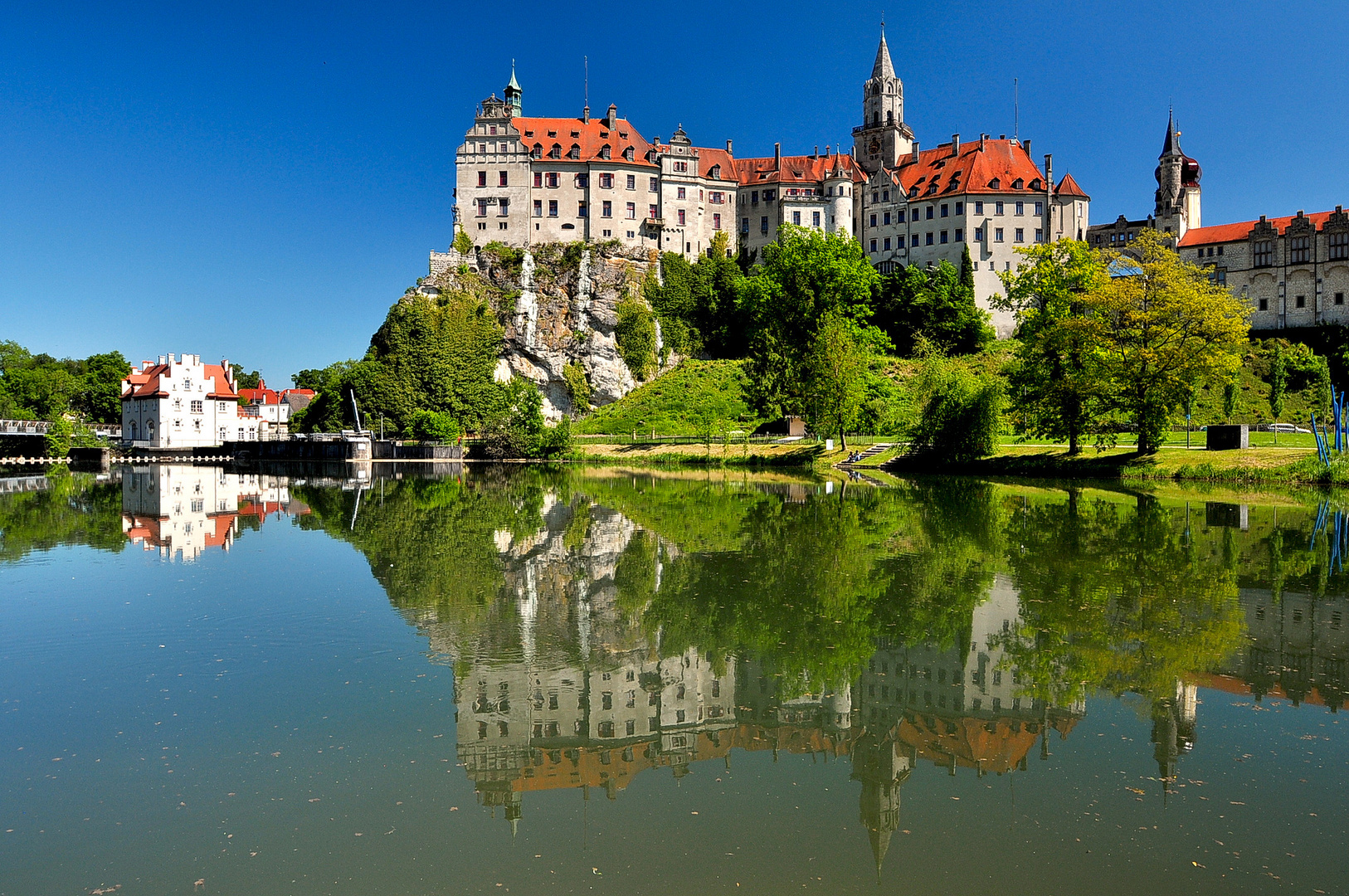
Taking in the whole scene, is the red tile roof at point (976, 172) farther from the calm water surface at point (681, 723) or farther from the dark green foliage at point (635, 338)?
the calm water surface at point (681, 723)

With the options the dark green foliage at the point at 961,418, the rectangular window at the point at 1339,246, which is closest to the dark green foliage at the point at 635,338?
the dark green foliage at the point at 961,418

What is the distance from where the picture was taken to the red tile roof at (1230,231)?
262 feet

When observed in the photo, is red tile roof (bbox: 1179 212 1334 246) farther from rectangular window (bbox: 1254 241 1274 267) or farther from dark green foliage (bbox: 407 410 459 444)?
dark green foliage (bbox: 407 410 459 444)

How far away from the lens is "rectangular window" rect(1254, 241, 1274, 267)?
3162 inches

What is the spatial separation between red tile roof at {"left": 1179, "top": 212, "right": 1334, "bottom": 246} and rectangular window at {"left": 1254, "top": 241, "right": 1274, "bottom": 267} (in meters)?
1.58

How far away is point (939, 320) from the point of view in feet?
255

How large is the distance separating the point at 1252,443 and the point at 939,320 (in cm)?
3879

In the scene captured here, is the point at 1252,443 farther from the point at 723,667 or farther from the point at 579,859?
the point at 579,859

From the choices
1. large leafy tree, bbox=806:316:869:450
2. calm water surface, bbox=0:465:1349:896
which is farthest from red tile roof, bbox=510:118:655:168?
calm water surface, bbox=0:465:1349:896

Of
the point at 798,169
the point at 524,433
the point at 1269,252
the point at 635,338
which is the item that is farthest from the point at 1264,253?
the point at 524,433

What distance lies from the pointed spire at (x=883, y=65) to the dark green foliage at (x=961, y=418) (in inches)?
2467

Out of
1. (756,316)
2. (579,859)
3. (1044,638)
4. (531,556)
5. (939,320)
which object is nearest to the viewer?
(579,859)

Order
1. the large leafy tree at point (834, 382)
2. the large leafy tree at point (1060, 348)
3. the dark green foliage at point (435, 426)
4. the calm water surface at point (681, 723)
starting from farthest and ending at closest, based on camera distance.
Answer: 1. the dark green foliage at point (435, 426)
2. the large leafy tree at point (834, 382)
3. the large leafy tree at point (1060, 348)
4. the calm water surface at point (681, 723)

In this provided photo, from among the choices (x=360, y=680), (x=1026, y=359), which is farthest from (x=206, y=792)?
(x=1026, y=359)
